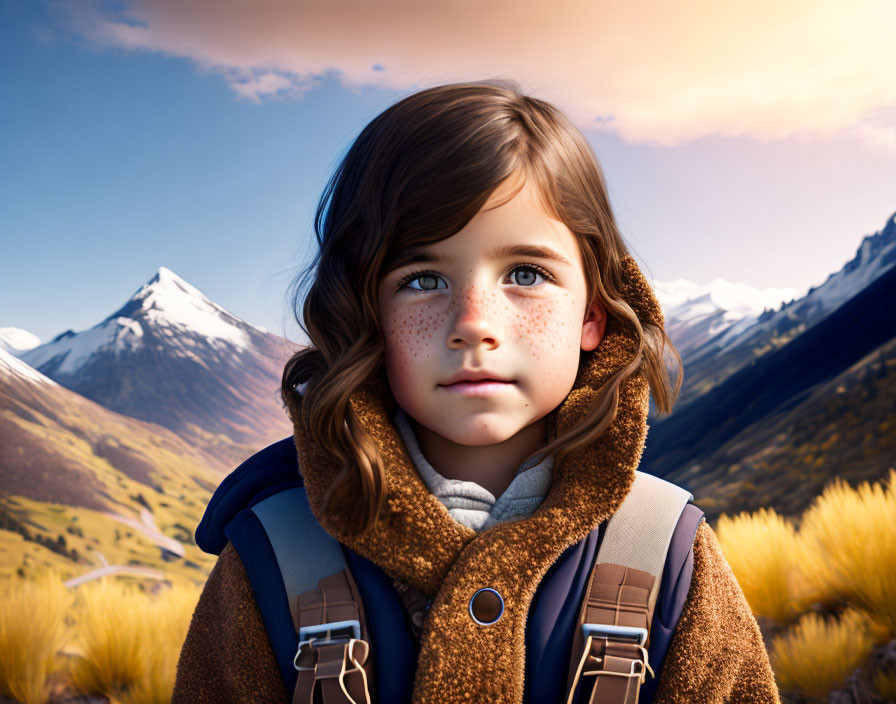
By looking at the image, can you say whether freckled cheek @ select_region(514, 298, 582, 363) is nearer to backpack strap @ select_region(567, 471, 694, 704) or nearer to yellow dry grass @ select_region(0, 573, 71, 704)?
backpack strap @ select_region(567, 471, 694, 704)

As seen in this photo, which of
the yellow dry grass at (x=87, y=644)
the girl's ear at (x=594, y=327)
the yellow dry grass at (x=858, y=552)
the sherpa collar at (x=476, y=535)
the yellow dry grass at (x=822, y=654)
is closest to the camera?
the sherpa collar at (x=476, y=535)

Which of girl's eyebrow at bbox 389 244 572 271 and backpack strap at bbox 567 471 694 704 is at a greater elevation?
girl's eyebrow at bbox 389 244 572 271

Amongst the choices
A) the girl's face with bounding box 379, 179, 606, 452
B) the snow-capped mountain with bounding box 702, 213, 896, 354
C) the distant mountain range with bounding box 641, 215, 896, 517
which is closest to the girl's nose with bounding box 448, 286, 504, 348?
the girl's face with bounding box 379, 179, 606, 452

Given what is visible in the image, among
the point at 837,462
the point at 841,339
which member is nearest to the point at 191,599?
the point at 837,462

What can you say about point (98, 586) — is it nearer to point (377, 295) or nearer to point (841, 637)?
point (377, 295)

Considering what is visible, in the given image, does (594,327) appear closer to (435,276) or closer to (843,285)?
(435,276)

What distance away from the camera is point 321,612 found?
51.4 inches

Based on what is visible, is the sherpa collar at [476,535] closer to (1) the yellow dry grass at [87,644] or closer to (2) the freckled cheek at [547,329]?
(2) the freckled cheek at [547,329]

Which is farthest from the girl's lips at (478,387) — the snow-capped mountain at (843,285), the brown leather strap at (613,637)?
the snow-capped mountain at (843,285)

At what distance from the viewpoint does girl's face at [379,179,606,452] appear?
1.34 meters

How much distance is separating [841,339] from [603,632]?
7.05 meters

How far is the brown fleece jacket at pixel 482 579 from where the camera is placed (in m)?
1.25

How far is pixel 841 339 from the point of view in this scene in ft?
23.3

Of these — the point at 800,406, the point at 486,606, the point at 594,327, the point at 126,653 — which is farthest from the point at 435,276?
the point at 800,406
